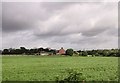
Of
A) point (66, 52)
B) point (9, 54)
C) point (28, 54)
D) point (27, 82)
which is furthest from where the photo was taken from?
point (66, 52)

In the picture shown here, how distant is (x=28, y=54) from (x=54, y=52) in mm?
19766

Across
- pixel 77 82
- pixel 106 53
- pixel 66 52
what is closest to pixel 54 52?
pixel 66 52

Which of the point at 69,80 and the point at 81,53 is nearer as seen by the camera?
the point at 69,80

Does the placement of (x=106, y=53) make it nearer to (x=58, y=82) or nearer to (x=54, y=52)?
(x=54, y=52)

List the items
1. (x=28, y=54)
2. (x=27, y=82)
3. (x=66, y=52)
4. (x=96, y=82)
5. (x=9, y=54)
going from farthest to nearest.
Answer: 1. (x=66, y=52)
2. (x=28, y=54)
3. (x=9, y=54)
4. (x=27, y=82)
5. (x=96, y=82)

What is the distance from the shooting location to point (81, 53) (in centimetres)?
13475

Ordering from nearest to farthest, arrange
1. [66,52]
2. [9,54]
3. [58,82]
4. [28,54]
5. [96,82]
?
[58,82] → [96,82] → [9,54] → [28,54] → [66,52]

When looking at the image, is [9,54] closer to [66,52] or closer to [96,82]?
[66,52]

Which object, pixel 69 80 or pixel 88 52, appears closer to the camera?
pixel 69 80

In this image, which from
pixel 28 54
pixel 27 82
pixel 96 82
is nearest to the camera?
pixel 96 82

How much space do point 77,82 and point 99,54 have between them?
4925 inches

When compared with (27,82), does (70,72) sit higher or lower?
higher

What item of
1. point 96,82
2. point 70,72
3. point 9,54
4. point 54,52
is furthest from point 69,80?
point 54,52

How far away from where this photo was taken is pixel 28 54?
130 meters
